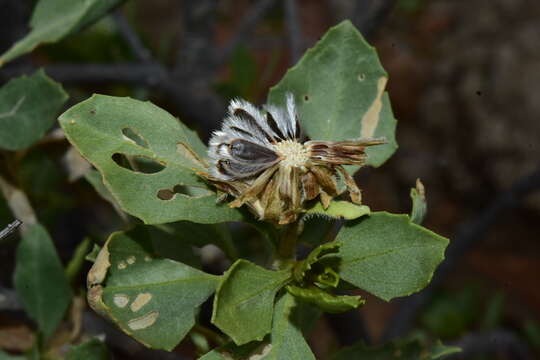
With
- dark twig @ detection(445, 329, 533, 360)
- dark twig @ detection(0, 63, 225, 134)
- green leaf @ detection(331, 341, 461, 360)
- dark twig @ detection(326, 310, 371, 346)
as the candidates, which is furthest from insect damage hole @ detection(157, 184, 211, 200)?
dark twig @ detection(445, 329, 533, 360)

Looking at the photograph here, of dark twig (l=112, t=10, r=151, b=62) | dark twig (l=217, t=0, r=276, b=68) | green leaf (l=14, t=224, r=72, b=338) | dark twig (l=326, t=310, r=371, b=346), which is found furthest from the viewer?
dark twig (l=217, t=0, r=276, b=68)

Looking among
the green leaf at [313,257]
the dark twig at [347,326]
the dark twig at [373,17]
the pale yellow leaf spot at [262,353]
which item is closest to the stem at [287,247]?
the green leaf at [313,257]

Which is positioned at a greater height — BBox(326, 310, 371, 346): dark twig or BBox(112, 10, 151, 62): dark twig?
BBox(112, 10, 151, 62): dark twig

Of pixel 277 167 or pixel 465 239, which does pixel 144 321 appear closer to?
pixel 277 167

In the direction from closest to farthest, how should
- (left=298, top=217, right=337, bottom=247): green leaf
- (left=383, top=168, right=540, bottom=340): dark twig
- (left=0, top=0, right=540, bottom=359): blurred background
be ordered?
(left=298, top=217, right=337, bottom=247): green leaf < (left=0, top=0, right=540, bottom=359): blurred background < (left=383, top=168, right=540, bottom=340): dark twig

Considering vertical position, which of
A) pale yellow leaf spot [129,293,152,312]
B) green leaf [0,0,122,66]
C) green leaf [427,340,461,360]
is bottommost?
green leaf [427,340,461,360]

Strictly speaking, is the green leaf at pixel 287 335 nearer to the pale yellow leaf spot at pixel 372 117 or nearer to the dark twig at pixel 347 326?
the pale yellow leaf spot at pixel 372 117

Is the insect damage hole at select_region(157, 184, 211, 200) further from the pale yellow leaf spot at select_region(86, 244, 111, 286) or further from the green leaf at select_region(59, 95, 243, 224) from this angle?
the pale yellow leaf spot at select_region(86, 244, 111, 286)
